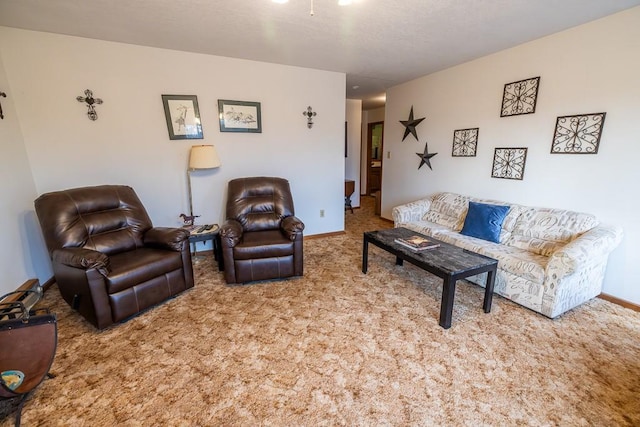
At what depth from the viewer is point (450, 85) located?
380cm

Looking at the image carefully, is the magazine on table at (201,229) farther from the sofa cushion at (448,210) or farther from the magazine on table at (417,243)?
the sofa cushion at (448,210)

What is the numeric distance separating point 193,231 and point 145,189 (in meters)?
0.84

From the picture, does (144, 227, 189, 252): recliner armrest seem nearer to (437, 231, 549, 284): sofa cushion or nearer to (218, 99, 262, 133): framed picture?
(218, 99, 262, 133): framed picture

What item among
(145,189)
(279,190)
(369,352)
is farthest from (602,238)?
(145,189)

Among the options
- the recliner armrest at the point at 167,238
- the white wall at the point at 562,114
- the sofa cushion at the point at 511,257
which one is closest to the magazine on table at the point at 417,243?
the sofa cushion at the point at 511,257

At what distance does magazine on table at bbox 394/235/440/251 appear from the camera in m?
2.59

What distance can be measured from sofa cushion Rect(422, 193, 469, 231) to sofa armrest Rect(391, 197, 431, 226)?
0.07 metres

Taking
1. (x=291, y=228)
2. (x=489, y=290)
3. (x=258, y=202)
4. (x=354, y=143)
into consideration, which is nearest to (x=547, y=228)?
(x=489, y=290)

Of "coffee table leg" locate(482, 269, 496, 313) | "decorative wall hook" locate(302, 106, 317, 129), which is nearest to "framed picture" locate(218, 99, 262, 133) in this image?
"decorative wall hook" locate(302, 106, 317, 129)

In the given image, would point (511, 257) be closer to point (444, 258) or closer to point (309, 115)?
point (444, 258)

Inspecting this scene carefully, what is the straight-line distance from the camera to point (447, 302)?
2123 millimetres

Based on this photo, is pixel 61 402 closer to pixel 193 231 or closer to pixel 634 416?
pixel 193 231

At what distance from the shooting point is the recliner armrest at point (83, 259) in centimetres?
202

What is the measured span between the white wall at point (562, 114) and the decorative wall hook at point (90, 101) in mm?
4217
